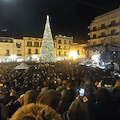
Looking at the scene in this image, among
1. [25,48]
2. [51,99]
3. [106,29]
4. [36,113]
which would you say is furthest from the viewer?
[25,48]

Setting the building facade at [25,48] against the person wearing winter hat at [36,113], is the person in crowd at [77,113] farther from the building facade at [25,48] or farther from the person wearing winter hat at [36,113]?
the building facade at [25,48]

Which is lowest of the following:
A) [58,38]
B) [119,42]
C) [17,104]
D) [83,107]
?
[17,104]

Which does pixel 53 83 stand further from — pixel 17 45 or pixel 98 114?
pixel 17 45

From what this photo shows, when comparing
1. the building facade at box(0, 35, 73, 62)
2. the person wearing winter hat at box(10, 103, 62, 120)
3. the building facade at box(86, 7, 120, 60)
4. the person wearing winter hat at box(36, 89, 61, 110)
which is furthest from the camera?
the building facade at box(0, 35, 73, 62)

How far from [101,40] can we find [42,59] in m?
16.2

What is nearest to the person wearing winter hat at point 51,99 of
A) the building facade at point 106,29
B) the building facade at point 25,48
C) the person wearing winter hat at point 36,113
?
the person wearing winter hat at point 36,113

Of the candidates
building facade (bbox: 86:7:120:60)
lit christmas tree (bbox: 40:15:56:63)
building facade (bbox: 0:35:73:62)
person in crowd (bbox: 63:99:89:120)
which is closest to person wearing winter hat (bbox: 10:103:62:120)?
person in crowd (bbox: 63:99:89:120)

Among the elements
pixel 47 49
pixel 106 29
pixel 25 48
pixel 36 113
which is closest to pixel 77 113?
pixel 36 113

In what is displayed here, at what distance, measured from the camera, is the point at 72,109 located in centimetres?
306

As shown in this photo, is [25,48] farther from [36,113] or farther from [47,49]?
[36,113]

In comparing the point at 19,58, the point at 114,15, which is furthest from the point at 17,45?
the point at 114,15

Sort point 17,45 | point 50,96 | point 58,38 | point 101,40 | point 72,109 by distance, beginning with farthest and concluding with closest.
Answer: point 58,38, point 17,45, point 101,40, point 50,96, point 72,109

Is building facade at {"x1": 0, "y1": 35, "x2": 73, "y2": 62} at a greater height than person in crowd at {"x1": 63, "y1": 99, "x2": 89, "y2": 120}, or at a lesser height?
greater

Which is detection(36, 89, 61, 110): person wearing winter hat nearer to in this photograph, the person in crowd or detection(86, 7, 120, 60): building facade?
the person in crowd
